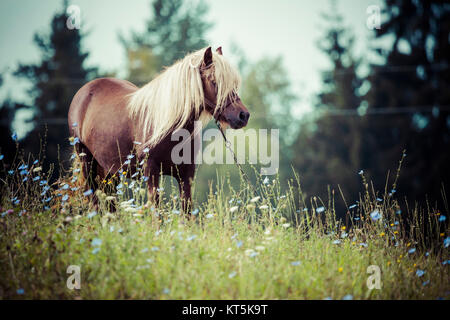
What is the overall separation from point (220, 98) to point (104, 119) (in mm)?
1752

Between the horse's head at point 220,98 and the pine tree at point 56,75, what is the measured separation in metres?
16.2

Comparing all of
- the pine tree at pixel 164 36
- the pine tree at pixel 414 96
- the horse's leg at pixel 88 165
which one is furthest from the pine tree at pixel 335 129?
the horse's leg at pixel 88 165

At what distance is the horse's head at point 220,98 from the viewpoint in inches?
167

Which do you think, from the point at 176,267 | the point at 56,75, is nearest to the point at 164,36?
the point at 56,75

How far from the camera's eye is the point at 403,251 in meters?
3.95

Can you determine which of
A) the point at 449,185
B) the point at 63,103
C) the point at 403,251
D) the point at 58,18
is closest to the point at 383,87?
the point at 449,185

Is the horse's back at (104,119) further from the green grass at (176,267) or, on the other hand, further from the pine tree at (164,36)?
the pine tree at (164,36)

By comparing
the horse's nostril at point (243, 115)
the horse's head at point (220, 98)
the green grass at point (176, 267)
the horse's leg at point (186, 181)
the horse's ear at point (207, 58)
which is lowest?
the green grass at point (176, 267)

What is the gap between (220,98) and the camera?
4.28 metres

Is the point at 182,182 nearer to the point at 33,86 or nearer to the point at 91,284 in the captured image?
the point at 91,284

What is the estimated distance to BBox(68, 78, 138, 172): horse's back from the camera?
4922 mm

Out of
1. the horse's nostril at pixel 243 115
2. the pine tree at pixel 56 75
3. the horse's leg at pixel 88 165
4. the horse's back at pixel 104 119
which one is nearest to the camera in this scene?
the horse's nostril at pixel 243 115

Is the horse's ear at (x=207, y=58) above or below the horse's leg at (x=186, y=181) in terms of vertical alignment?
above

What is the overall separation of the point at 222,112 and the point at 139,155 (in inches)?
41.8
